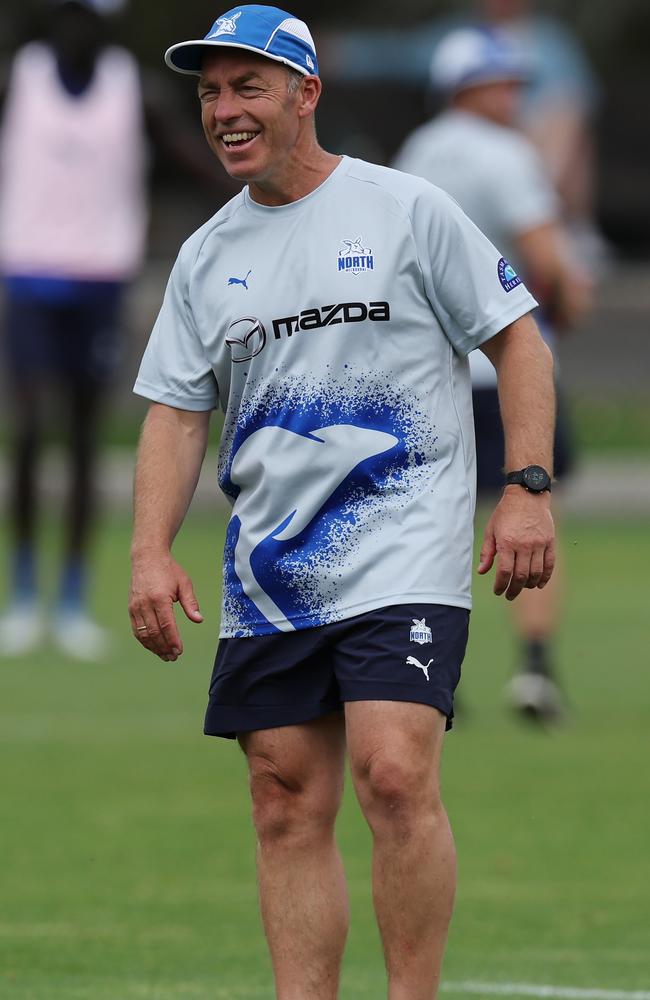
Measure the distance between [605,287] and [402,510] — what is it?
20.7m

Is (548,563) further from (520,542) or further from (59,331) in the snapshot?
(59,331)

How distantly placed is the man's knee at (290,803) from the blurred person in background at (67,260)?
21.3 feet

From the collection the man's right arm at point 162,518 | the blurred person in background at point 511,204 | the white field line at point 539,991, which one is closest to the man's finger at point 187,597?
the man's right arm at point 162,518

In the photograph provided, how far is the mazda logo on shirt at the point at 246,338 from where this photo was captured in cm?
520

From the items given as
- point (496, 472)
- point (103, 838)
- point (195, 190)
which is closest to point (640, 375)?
point (195, 190)

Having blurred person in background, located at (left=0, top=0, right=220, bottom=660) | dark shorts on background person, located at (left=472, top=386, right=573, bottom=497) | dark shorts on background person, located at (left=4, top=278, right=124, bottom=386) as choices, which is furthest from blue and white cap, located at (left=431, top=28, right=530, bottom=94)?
dark shorts on background person, located at (left=4, top=278, right=124, bottom=386)

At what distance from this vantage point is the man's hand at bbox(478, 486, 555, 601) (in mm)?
5035

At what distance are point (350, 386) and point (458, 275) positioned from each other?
331mm

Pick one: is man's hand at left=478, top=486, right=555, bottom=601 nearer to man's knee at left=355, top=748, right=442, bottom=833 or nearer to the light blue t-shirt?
the light blue t-shirt

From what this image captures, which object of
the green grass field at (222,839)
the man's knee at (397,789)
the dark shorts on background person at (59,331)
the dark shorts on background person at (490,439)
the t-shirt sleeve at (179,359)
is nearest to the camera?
the man's knee at (397,789)

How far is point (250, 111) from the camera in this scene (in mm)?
5148

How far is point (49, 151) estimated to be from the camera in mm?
11836

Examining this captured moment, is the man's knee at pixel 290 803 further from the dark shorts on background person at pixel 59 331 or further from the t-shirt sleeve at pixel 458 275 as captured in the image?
the dark shorts on background person at pixel 59 331

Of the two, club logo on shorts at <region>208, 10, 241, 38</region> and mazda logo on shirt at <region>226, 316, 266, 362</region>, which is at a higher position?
club logo on shorts at <region>208, 10, 241, 38</region>
